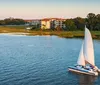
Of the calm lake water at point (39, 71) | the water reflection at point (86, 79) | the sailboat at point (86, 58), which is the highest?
the sailboat at point (86, 58)

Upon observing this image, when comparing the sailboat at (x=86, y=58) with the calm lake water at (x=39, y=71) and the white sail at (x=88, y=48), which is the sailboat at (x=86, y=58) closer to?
the white sail at (x=88, y=48)

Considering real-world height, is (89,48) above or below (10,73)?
above

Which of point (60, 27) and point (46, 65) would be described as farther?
point (60, 27)

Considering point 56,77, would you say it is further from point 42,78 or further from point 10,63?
point 10,63

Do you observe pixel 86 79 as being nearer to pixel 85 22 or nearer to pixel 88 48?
pixel 88 48

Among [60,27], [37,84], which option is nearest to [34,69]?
[37,84]

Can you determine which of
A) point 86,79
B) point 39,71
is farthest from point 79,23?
point 86,79

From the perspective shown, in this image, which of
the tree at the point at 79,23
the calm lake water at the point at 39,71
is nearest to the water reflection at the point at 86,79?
Answer: the calm lake water at the point at 39,71

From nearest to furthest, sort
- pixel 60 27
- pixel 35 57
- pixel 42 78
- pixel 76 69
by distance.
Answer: pixel 42 78
pixel 76 69
pixel 35 57
pixel 60 27
